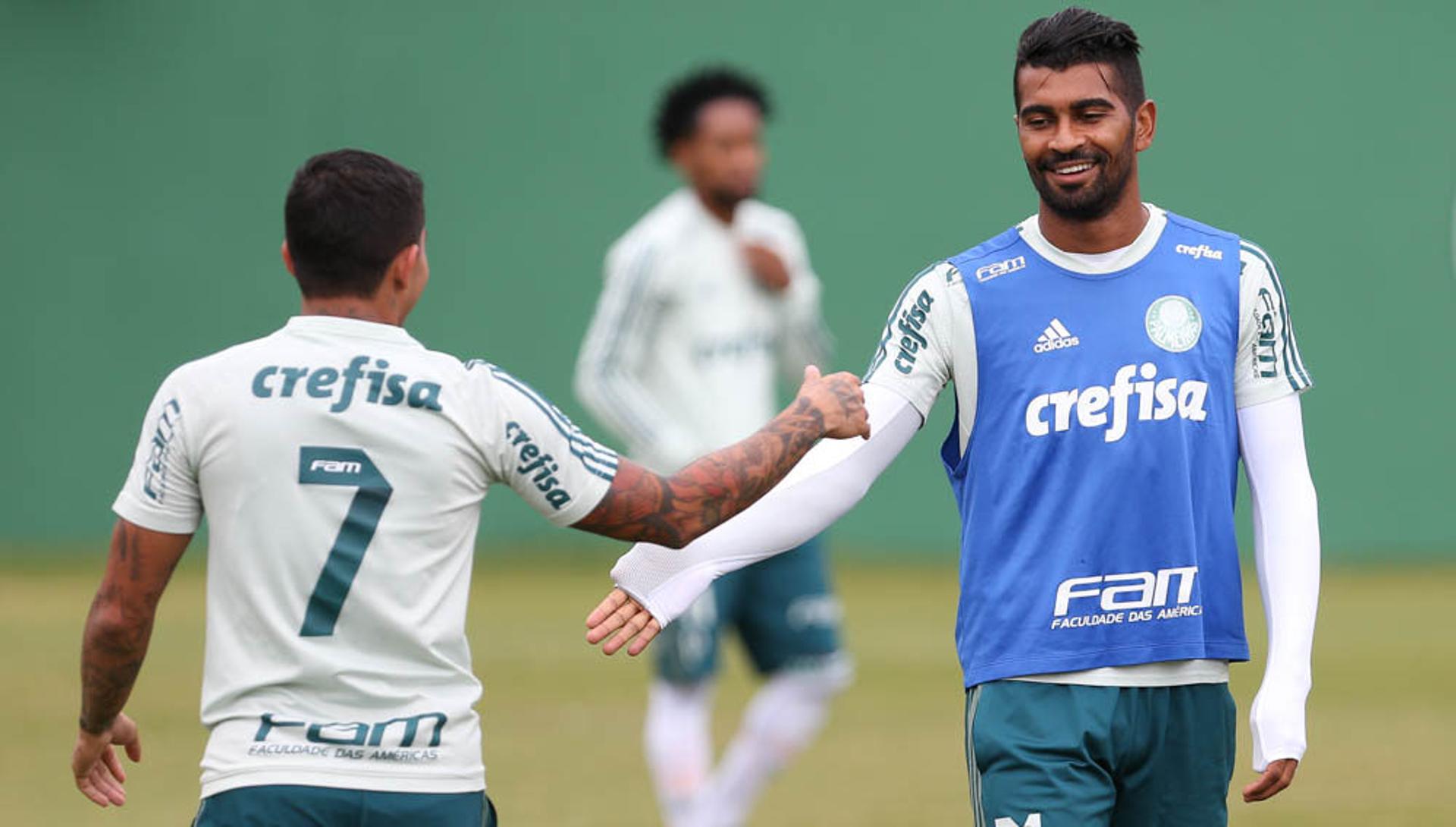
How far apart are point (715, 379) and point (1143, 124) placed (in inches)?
166

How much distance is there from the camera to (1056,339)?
14.8 feet

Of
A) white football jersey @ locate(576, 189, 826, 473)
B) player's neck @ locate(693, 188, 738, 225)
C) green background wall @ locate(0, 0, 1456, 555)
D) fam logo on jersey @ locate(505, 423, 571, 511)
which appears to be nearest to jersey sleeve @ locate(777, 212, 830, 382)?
white football jersey @ locate(576, 189, 826, 473)

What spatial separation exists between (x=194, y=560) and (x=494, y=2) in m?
5.43

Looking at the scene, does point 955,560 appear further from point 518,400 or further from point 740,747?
point 518,400

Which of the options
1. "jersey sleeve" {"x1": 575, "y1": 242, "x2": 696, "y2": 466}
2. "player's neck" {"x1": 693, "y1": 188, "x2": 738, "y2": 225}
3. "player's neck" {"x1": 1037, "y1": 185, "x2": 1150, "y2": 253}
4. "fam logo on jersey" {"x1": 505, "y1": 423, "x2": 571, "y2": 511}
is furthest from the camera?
"player's neck" {"x1": 693, "y1": 188, "x2": 738, "y2": 225}

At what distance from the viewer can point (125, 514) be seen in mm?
4105

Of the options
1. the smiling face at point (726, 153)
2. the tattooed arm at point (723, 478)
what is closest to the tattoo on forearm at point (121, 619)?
the tattooed arm at point (723, 478)

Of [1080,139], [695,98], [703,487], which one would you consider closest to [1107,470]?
[1080,139]

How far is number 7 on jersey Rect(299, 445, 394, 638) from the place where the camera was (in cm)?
401

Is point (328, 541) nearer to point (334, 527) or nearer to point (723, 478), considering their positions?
point (334, 527)

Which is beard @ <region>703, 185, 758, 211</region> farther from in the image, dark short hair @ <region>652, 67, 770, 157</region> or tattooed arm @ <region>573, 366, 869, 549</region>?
tattooed arm @ <region>573, 366, 869, 549</region>


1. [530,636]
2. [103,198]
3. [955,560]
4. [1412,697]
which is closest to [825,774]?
[1412,697]

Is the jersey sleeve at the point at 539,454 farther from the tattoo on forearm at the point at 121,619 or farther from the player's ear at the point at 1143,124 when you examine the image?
the player's ear at the point at 1143,124

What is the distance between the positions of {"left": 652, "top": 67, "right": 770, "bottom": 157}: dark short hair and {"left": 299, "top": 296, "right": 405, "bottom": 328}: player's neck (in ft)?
15.7
